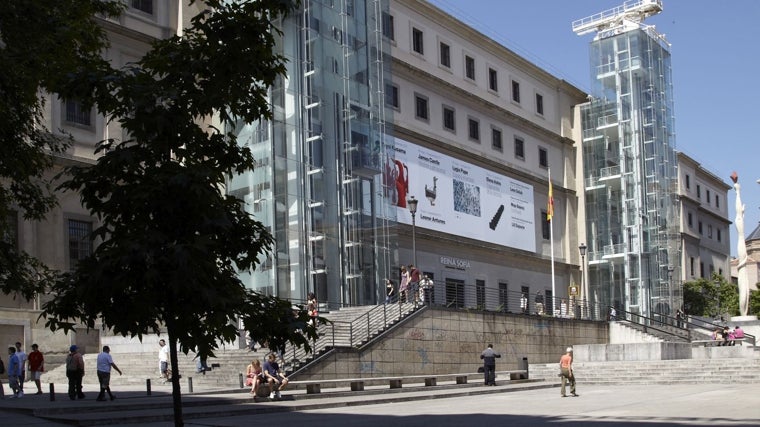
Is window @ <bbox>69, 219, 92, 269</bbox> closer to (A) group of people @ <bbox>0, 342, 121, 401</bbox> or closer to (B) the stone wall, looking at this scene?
(A) group of people @ <bbox>0, 342, 121, 401</bbox>

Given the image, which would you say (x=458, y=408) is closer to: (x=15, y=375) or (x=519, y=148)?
(x=15, y=375)

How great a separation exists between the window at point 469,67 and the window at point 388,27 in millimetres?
6905

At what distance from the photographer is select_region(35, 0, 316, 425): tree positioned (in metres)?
9.52

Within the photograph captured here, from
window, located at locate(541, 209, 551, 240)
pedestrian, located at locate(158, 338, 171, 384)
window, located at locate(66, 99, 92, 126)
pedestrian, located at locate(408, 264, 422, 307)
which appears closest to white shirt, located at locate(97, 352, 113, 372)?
pedestrian, located at locate(158, 338, 171, 384)

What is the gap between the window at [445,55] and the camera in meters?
51.0

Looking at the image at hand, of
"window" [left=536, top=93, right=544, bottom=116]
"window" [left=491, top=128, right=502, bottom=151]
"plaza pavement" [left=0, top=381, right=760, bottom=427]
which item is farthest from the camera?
"window" [left=536, top=93, right=544, bottom=116]

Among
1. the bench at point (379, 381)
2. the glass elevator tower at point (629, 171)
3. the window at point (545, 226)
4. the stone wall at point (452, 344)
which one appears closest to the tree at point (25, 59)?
the bench at point (379, 381)

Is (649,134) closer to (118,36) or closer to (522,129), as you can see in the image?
(522,129)

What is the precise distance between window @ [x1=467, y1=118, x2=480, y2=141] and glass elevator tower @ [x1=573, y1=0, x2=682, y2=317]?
40.2ft

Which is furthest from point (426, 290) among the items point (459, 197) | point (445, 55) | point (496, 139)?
point (496, 139)

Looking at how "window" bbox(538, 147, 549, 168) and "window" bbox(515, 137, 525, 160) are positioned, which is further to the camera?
"window" bbox(538, 147, 549, 168)

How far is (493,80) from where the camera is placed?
5497 cm

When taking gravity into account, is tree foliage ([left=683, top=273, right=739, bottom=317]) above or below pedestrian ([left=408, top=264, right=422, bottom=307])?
below

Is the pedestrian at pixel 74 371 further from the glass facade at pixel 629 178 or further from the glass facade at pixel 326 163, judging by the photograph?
the glass facade at pixel 629 178
